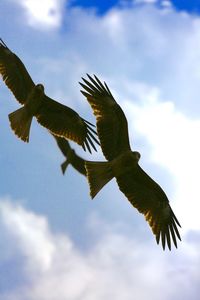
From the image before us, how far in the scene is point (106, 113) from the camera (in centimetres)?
1388

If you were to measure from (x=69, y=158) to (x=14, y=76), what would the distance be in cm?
390

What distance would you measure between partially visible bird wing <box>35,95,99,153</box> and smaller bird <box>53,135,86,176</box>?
2529 mm

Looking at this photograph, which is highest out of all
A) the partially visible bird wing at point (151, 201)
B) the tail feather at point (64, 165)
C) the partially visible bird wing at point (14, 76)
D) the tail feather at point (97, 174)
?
the tail feather at point (64, 165)

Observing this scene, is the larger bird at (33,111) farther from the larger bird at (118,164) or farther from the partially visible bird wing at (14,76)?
the larger bird at (118,164)

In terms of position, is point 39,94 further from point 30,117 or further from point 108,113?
point 108,113

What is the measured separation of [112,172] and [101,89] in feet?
4.58

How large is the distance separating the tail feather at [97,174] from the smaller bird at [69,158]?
186 inches

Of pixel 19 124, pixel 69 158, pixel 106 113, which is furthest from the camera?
pixel 69 158

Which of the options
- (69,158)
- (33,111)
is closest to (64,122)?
(33,111)

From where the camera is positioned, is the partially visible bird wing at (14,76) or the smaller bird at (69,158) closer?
the partially visible bird wing at (14,76)

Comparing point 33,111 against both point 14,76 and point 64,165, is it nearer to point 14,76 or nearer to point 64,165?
point 14,76

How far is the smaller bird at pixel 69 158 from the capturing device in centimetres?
1883

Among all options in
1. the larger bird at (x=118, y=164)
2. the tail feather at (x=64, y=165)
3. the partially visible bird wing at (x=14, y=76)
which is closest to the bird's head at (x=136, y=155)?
the larger bird at (x=118, y=164)

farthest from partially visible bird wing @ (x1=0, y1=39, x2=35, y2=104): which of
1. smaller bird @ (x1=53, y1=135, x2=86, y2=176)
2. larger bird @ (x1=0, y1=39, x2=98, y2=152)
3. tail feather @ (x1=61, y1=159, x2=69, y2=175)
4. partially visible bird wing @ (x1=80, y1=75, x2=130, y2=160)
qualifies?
tail feather @ (x1=61, y1=159, x2=69, y2=175)
